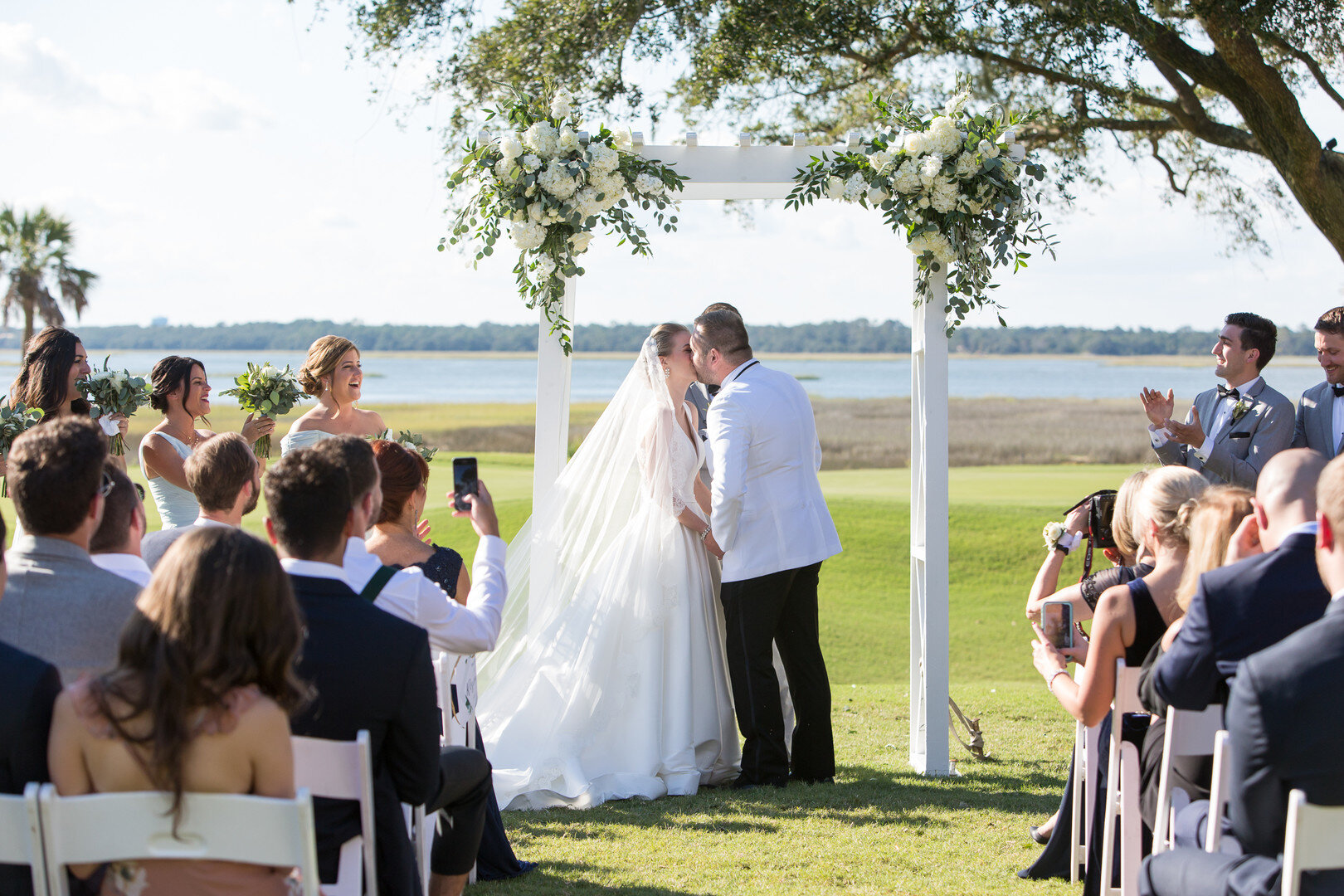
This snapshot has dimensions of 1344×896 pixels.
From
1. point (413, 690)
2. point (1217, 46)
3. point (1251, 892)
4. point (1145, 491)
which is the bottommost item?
point (1251, 892)

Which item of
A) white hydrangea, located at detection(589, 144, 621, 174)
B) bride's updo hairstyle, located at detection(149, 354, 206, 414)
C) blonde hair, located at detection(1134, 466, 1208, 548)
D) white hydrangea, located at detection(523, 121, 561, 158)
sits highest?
white hydrangea, located at detection(523, 121, 561, 158)

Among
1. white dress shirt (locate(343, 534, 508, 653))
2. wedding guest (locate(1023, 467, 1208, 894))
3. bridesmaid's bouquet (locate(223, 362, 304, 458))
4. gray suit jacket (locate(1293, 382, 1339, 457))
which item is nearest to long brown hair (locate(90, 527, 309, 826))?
white dress shirt (locate(343, 534, 508, 653))

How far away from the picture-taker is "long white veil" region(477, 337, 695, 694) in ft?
15.9

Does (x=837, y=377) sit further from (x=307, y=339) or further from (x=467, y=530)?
(x=467, y=530)

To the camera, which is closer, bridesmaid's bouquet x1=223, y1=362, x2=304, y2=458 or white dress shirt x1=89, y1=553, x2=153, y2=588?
white dress shirt x1=89, y1=553, x2=153, y2=588

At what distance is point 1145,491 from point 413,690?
2.02 m

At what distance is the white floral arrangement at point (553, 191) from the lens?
4602 millimetres

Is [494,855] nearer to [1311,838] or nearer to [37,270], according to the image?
[1311,838]

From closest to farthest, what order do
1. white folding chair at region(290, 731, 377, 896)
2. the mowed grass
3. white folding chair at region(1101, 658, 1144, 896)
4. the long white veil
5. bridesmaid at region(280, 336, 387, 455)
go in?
1. white folding chair at region(290, 731, 377, 896)
2. white folding chair at region(1101, 658, 1144, 896)
3. the mowed grass
4. the long white veil
5. bridesmaid at region(280, 336, 387, 455)

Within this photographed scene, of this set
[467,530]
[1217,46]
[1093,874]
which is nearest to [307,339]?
[467,530]

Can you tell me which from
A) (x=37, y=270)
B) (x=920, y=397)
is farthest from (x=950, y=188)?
(x=37, y=270)

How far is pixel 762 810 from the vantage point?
4270mm

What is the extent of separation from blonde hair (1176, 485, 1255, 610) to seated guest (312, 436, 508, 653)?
168 centimetres

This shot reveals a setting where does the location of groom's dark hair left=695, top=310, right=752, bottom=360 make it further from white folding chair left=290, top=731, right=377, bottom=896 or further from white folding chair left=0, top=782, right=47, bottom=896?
white folding chair left=0, top=782, right=47, bottom=896
